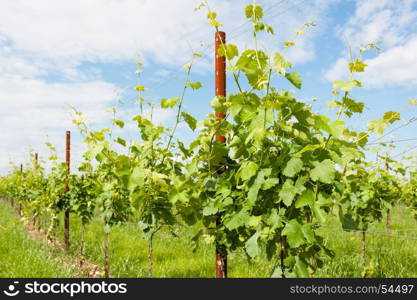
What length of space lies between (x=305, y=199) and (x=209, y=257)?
438 centimetres

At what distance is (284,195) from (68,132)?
6.72 meters

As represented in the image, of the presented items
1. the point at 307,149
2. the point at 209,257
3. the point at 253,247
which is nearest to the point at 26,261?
the point at 209,257

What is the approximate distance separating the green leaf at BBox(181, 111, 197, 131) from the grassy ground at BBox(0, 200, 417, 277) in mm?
1829

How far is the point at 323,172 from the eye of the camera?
1.91 meters

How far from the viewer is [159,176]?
2.47m

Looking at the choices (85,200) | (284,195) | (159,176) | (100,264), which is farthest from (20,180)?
(284,195)

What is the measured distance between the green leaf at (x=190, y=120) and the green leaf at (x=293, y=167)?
937 mm

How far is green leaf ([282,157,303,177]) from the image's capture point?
6.47 ft

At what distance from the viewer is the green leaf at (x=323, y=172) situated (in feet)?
6.20

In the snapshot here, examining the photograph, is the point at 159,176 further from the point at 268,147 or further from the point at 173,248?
the point at 173,248

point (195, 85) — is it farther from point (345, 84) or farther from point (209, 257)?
point (209, 257)

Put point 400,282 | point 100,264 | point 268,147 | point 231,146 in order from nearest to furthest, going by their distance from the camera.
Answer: point 268,147
point 231,146
point 400,282
point 100,264

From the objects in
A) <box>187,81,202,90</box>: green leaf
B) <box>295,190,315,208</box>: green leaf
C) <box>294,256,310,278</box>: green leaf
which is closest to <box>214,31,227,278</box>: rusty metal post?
<box>187,81,202,90</box>: green leaf

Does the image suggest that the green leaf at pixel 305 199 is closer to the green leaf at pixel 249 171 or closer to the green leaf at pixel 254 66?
the green leaf at pixel 249 171
